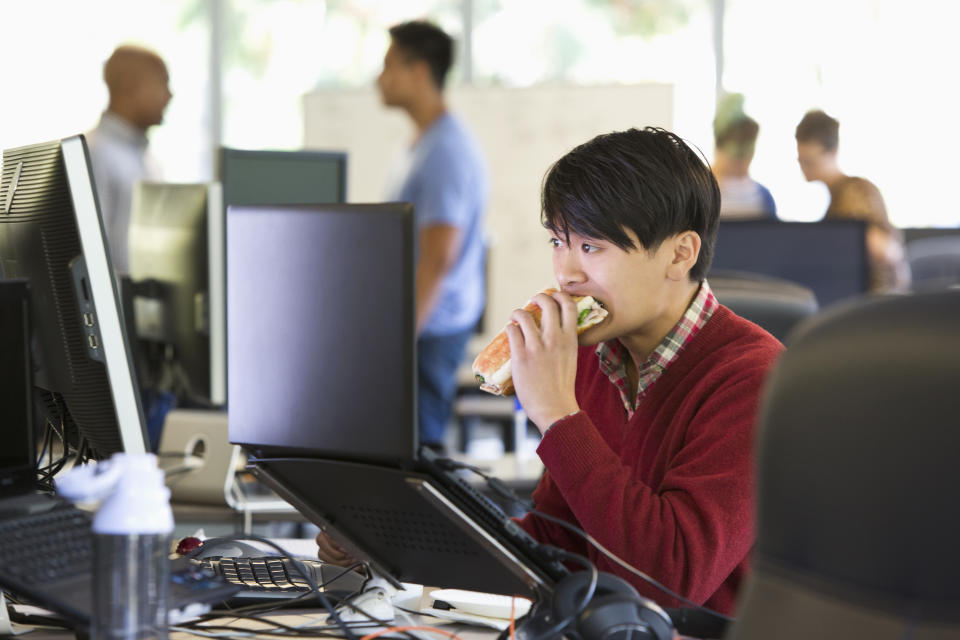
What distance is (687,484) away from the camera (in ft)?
3.99

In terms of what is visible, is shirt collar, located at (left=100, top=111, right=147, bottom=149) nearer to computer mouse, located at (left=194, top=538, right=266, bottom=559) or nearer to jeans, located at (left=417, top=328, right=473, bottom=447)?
jeans, located at (left=417, top=328, right=473, bottom=447)

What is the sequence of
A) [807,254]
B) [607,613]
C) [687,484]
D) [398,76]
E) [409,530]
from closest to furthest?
[607,613] → [409,530] → [687,484] → [807,254] → [398,76]

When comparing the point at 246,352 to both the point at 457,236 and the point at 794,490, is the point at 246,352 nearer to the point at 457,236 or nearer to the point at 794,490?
the point at 794,490

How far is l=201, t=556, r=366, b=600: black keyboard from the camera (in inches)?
48.8

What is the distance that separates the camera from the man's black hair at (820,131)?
3910 millimetres

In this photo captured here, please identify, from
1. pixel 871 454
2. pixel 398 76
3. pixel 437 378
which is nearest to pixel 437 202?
pixel 398 76

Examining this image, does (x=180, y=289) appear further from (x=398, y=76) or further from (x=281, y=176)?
(x=398, y=76)

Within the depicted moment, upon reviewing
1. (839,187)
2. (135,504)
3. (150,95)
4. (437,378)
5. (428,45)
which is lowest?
(437,378)

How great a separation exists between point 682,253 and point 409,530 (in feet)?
1.76

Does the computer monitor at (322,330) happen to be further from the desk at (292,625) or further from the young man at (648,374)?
the young man at (648,374)

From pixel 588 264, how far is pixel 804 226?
2.07 meters

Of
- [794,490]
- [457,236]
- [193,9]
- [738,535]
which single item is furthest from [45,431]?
[193,9]

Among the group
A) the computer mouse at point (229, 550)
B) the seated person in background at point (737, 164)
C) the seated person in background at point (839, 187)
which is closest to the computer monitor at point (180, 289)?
the computer mouse at point (229, 550)

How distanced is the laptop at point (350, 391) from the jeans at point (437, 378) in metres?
2.38
